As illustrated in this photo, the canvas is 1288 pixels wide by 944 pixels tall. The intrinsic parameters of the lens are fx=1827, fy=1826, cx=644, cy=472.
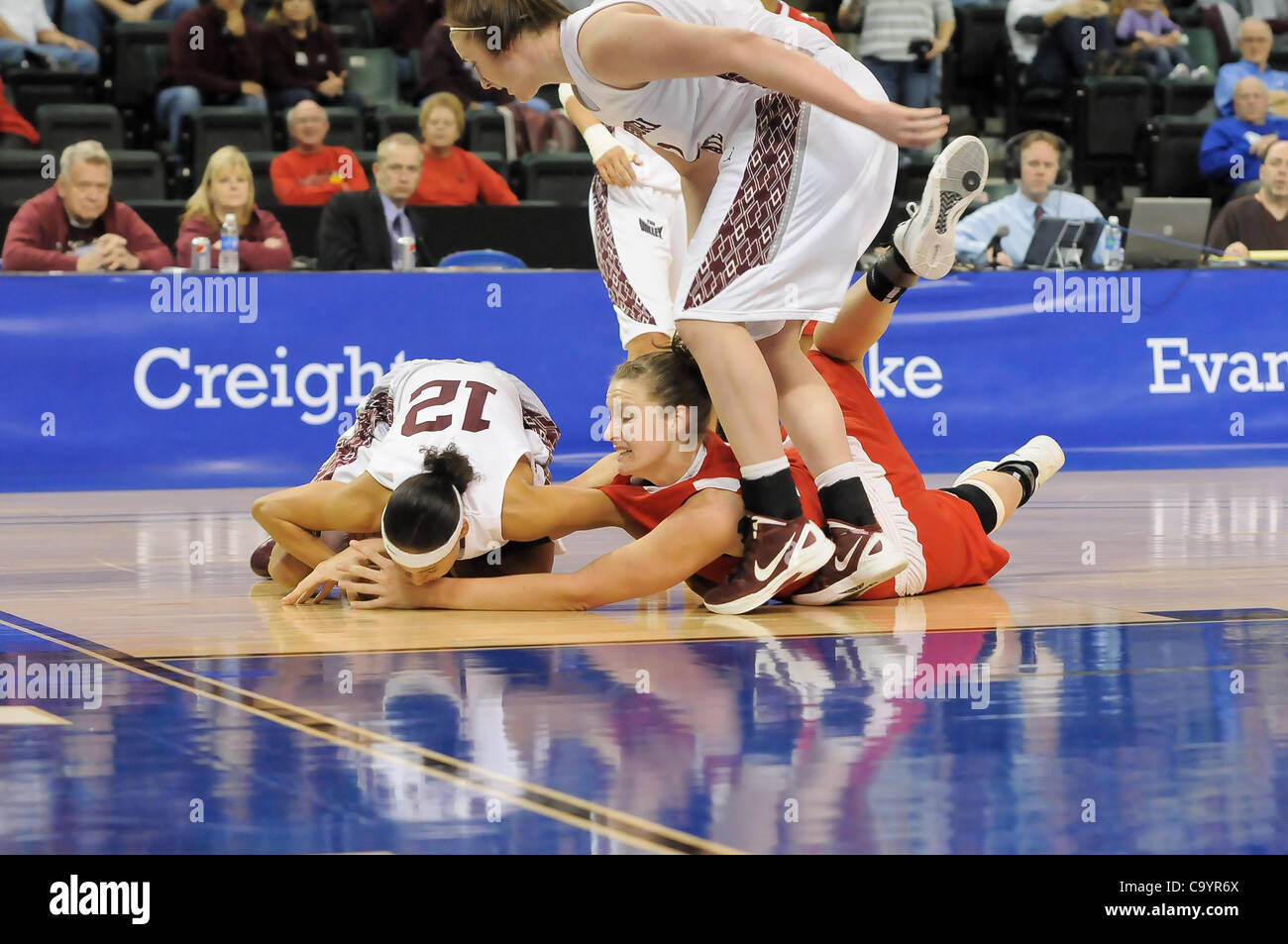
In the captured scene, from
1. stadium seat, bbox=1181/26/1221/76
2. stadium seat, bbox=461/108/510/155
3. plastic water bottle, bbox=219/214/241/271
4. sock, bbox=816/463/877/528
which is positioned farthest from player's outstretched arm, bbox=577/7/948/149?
stadium seat, bbox=1181/26/1221/76

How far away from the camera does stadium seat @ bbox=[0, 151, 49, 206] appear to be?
9.61 meters

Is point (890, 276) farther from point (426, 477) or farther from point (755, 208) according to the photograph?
point (426, 477)

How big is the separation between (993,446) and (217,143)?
4.86 m

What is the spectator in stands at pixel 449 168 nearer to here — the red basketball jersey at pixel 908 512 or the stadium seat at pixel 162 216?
the stadium seat at pixel 162 216

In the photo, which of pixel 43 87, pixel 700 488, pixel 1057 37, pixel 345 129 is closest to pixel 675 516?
pixel 700 488

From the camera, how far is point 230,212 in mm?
8578

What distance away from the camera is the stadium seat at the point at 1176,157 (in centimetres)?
1162

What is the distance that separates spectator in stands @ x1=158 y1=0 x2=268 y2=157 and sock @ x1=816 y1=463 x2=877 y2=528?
7.28 meters

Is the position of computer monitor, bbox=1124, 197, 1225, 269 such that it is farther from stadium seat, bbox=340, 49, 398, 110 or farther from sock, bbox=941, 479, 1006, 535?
stadium seat, bbox=340, 49, 398, 110

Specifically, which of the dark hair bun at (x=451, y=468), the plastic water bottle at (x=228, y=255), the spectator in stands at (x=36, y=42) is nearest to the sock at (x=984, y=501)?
the dark hair bun at (x=451, y=468)

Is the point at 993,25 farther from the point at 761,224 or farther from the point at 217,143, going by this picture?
the point at 761,224

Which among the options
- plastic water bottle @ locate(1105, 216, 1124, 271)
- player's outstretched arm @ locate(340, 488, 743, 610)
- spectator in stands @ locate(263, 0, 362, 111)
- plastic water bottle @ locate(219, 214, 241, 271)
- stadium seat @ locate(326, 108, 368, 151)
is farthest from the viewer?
spectator in stands @ locate(263, 0, 362, 111)

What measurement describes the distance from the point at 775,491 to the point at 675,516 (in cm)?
23

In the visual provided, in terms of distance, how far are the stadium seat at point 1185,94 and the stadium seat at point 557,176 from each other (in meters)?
4.24
